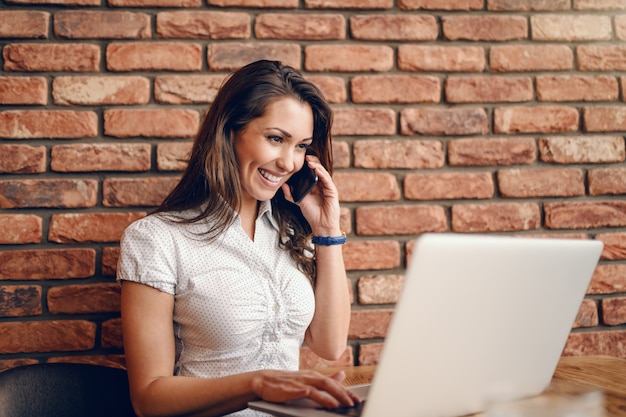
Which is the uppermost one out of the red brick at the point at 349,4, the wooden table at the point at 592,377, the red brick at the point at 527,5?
the red brick at the point at 527,5

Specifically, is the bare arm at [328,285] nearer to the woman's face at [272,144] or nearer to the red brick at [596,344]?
the woman's face at [272,144]

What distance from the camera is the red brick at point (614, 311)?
1.75 meters

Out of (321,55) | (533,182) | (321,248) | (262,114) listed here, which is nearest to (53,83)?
(262,114)

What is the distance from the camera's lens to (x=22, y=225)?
1538 mm

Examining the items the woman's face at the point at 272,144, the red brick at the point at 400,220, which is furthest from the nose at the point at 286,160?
the red brick at the point at 400,220

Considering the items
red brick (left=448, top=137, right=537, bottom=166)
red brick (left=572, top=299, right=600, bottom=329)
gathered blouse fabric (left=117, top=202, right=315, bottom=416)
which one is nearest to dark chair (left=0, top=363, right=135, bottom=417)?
gathered blouse fabric (left=117, top=202, right=315, bottom=416)

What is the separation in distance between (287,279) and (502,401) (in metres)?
0.66

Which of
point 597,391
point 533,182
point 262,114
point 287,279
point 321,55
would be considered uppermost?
point 321,55

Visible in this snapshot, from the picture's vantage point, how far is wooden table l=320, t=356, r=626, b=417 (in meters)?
1.01

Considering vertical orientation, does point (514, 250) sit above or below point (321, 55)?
below

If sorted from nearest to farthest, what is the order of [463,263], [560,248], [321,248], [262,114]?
[463,263] → [560,248] → [262,114] → [321,248]

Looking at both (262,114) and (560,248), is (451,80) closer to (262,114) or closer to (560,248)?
(262,114)

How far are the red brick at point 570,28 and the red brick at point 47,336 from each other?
162 cm

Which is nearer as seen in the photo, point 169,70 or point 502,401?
point 502,401
